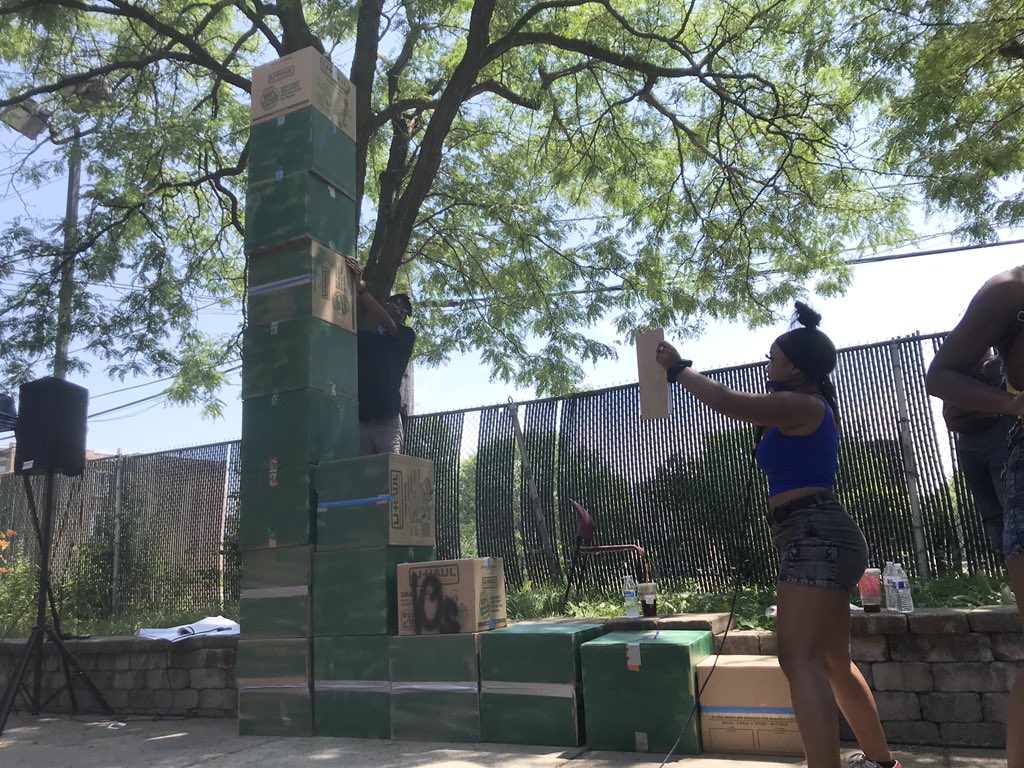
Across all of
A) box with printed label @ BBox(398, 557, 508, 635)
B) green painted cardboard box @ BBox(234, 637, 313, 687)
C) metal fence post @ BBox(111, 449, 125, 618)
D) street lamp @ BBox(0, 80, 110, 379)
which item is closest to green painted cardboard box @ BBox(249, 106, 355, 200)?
box with printed label @ BBox(398, 557, 508, 635)

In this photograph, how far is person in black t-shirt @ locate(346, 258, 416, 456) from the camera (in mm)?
5480

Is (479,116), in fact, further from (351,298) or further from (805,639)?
(805,639)

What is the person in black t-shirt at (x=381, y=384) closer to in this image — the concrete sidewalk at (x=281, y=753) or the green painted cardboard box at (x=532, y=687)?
the green painted cardboard box at (x=532, y=687)

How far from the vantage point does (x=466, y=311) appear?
11320 mm

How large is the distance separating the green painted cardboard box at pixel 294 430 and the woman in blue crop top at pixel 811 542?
8.53 ft

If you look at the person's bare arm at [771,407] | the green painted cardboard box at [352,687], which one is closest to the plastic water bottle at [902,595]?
the person's bare arm at [771,407]

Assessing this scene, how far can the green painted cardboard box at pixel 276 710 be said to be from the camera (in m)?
4.41

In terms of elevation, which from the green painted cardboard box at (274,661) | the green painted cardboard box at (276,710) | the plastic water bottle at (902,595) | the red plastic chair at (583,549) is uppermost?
the red plastic chair at (583,549)

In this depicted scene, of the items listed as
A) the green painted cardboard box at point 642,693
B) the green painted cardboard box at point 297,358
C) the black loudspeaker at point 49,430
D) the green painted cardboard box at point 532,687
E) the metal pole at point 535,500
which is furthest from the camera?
the metal pole at point 535,500

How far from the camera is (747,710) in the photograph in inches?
145

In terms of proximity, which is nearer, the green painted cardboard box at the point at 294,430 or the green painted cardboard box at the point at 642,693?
the green painted cardboard box at the point at 642,693

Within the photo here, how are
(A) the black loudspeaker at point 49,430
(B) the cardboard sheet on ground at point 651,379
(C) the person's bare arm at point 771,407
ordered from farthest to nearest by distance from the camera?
1. (A) the black loudspeaker at point 49,430
2. (B) the cardboard sheet on ground at point 651,379
3. (C) the person's bare arm at point 771,407

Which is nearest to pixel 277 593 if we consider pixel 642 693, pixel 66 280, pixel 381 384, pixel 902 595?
pixel 381 384

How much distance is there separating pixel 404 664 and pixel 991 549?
4155 millimetres
